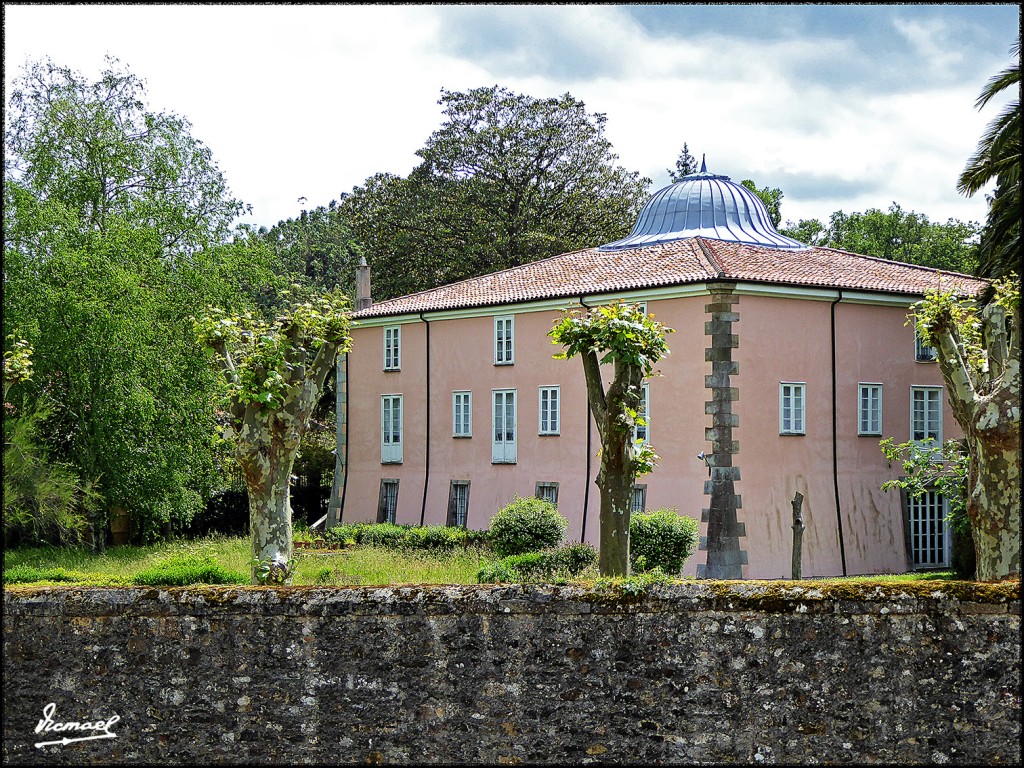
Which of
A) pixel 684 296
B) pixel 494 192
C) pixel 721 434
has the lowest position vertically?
pixel 721 434

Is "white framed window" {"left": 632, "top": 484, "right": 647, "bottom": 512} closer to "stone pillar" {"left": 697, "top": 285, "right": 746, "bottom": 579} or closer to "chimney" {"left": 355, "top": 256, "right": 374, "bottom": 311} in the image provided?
"stone pillar" {"left": 697, "top": 285, "right": 746, "bottom": 579}

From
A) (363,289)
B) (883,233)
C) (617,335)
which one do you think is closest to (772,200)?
(883,233)

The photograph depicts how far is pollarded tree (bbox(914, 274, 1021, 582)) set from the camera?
15102 mm

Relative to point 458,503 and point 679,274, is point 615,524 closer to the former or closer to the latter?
point 679,274

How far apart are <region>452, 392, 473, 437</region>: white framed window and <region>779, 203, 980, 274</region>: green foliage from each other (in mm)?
25296

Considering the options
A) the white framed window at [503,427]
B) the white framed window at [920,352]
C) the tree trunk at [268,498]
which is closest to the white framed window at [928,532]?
the white framed window at [920,352]

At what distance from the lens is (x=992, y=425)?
15.2 m

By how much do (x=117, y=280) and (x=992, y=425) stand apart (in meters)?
24.6

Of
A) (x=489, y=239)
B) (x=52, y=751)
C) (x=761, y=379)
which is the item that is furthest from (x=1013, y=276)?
(x=489, y=239)

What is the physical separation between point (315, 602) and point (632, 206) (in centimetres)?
4170

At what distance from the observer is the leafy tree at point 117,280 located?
109ft

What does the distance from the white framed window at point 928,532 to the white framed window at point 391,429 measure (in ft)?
48.3

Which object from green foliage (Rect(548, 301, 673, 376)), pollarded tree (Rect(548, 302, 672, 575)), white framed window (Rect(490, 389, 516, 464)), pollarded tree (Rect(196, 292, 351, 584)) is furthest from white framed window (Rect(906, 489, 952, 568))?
pollarded tree (Rect(196, 292, 351, 584))

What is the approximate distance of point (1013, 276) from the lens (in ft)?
61.9
